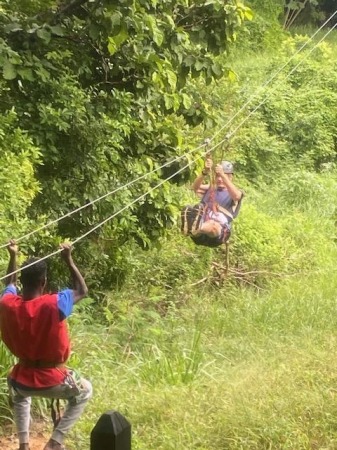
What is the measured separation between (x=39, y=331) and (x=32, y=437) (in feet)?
4.18

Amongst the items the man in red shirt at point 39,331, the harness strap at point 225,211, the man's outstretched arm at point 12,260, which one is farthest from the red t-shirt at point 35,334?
the harness strap at point 225,211

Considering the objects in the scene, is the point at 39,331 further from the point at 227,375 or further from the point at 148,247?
the point at 148,247

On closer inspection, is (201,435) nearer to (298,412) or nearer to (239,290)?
(298,412)

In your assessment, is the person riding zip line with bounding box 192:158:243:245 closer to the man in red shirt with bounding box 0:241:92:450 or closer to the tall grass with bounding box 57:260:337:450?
the tall grass with bounding box 57:260:337:450

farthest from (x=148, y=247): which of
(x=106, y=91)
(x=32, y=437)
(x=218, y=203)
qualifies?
(x=32, y=437)

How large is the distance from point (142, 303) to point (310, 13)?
67.0 feet

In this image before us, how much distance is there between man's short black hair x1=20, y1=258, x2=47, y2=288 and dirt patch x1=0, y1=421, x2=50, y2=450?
51.6 inches

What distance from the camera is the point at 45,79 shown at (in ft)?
19.6

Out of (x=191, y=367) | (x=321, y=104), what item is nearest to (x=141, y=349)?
(x=191, y=367)

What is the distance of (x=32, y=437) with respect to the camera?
477 centimetres

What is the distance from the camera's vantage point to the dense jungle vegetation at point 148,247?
4.84 metres

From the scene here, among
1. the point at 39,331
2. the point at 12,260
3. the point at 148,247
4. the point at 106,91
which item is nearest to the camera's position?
the point at 39,331

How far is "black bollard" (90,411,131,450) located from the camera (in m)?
3.01

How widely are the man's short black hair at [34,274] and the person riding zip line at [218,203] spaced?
12.7 ft
